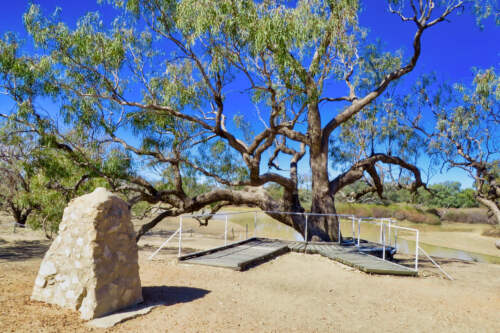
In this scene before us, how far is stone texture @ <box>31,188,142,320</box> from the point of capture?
3.42 meters

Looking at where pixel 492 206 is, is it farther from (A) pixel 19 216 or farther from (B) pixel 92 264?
(A) pixel 19 216

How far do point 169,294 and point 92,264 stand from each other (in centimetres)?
123

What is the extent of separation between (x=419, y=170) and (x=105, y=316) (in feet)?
32.6

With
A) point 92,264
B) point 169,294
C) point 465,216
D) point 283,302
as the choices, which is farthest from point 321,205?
point 465,216

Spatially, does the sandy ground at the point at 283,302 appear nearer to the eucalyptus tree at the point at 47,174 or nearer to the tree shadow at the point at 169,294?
the tree shadow at the point at 169,294

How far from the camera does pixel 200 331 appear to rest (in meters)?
3.25

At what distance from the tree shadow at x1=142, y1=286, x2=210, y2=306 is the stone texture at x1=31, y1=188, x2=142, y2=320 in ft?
0.79

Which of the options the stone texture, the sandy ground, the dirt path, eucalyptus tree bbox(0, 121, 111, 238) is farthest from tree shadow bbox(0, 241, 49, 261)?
the stone texture

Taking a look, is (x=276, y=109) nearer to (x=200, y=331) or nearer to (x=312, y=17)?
(x=312, y=17)

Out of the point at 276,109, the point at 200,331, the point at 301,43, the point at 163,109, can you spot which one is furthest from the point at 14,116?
the point at 200,331

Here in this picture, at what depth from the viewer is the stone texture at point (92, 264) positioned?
135 inches

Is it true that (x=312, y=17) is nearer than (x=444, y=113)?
Yes

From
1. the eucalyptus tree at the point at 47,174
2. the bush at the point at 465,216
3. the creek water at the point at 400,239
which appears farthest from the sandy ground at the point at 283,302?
the bush at the point at 465,216

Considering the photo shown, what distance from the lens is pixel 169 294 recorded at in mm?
4352
